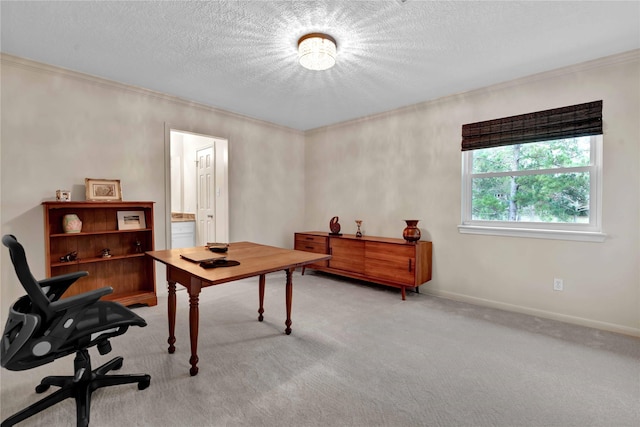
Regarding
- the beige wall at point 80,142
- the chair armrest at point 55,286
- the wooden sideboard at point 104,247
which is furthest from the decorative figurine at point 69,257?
the chair armrest at point 55,286

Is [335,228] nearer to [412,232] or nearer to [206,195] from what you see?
[412,232]

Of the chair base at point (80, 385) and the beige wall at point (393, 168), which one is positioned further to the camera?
the beige wall at point (393, 168)

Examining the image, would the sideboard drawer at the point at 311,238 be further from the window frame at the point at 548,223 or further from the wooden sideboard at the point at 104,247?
the wooden sideboard at the point at 104,247

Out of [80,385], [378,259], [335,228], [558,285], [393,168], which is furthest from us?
[335,228]

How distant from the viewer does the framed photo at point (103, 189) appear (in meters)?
2.96

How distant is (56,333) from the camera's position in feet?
4.59

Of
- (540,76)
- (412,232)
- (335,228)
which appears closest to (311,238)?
(335,228)

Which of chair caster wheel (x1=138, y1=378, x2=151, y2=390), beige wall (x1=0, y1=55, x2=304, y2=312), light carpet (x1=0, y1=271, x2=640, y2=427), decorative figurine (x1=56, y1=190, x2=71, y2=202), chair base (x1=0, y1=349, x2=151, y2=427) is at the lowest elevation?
light carpet (x1=0, y1=271, x2=640, y2=427)

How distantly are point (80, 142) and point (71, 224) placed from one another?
879mm

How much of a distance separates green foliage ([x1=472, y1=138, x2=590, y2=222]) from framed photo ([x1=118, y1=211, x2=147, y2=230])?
387cm

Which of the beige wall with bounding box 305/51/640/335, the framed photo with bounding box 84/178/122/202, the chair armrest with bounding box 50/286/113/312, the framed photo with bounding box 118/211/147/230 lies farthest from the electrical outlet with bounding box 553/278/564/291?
the framed photo with bounding box 84/178/122/202

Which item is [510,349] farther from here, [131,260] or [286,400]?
[131,260]

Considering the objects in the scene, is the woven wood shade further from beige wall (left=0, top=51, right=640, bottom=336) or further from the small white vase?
the small white vase

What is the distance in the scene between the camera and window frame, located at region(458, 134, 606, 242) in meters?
2.68
